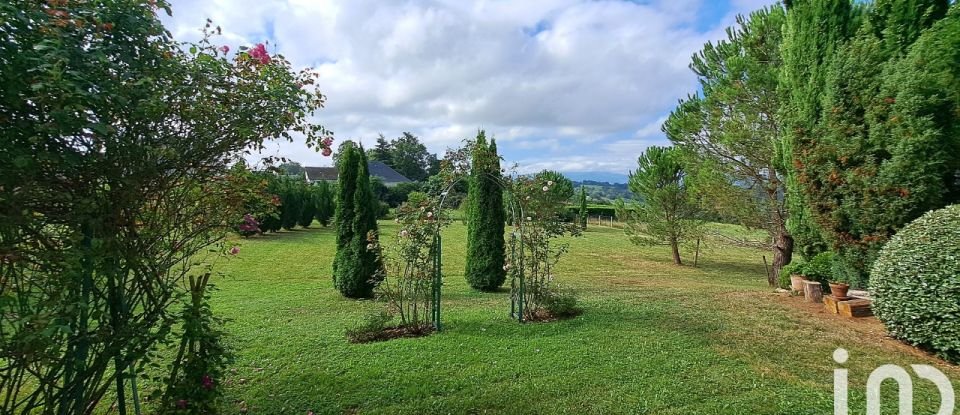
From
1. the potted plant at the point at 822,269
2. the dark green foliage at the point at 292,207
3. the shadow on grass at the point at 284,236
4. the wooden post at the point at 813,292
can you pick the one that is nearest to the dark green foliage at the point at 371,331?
the wooden post at the point at 813,292

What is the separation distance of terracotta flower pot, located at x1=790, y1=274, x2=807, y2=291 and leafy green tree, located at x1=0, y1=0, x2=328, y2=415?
783cm

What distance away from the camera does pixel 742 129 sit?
938cm

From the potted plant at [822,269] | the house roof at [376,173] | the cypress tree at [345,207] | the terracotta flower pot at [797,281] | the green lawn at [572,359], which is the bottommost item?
the green lawn at [572,359]

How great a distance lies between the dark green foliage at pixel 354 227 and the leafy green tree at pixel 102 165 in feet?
15.1

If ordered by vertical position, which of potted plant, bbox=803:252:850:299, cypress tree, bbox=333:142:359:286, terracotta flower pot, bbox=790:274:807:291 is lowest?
terracotta flower pot, bbox=790:274:807:291

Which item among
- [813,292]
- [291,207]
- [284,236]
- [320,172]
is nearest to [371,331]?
[813,292]

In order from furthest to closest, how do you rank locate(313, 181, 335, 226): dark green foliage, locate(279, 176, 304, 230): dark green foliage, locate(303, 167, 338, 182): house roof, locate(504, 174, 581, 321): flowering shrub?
locate(303, 167, 338, 182): house roof → locate(313, 181, 335, 226): dark green foliage → locate(279, 176, 304, 230): dark green foliage → locate(504, 174, 581, 321): flowering shrub

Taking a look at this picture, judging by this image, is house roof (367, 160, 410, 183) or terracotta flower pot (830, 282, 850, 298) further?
house roof (367, 160, 410, 183)

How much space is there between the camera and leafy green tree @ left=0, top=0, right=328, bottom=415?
172cm

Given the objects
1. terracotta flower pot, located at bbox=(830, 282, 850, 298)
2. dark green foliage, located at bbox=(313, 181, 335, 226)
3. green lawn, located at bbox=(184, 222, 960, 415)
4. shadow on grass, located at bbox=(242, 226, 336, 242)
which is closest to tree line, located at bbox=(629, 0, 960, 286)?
terracotta flower pot, located at bbox=(830, 282, 850, 298)

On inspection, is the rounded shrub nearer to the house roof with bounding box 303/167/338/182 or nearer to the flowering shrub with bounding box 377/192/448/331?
the flowering shrub with bounding box 377/192/448/331

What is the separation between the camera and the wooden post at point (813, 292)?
20.9 feet

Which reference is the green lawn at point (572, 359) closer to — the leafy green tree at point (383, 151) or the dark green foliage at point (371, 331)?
the dark green foliage at point (371, 331)

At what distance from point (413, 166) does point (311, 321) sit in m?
55.3
